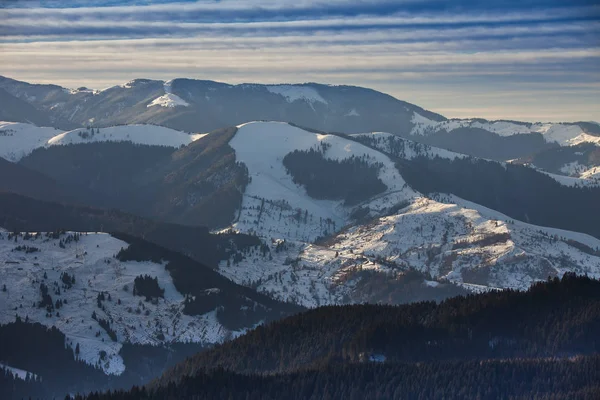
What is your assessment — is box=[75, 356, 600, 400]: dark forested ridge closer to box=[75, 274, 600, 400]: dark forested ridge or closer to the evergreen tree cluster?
box=[75, 274, 600, 400]: dark forested ridge

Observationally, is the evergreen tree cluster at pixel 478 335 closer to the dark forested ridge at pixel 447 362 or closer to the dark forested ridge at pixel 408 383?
the dark forested ridge at pixel 447 362

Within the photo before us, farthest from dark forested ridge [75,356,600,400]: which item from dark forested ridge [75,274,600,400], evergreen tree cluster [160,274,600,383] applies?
evergreen tree cluster [160,274,600,383]

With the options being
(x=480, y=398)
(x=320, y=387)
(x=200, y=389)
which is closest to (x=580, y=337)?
(x=480, y=398)

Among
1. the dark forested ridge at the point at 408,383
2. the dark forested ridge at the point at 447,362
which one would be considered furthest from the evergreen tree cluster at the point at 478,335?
the dark forested ridge at the point at 408,383

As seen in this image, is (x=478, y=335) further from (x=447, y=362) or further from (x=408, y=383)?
(x=408, y=383)

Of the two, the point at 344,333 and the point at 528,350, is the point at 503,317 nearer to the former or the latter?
the point at 528,350

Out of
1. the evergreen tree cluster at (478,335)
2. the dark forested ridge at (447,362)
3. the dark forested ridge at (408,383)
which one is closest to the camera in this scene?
the dark forested ridge at (408,383)

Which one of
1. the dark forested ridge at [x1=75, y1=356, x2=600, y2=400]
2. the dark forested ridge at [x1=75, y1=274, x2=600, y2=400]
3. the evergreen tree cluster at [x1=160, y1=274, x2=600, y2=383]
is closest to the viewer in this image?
the dark forested ridge at [x1=75, y1=356, x2=600, y2=400]

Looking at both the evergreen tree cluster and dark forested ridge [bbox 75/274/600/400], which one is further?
the evergreen tree cluster
